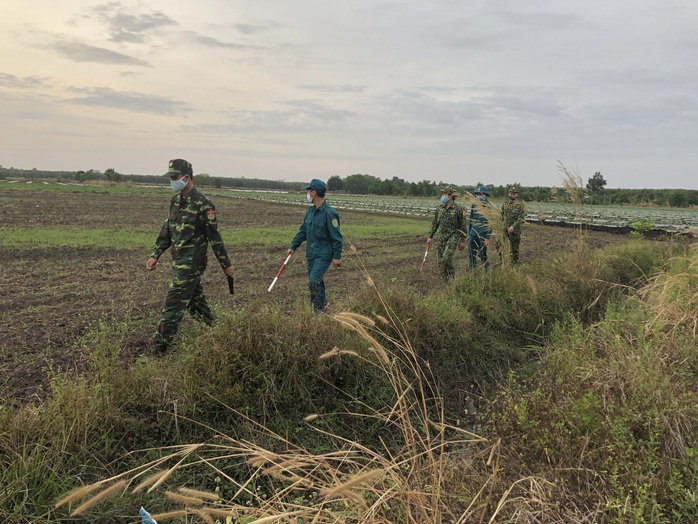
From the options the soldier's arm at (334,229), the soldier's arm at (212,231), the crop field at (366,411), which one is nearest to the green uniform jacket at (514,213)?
the crop field at (366,411)

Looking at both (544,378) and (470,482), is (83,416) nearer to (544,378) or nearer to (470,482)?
(470,482)

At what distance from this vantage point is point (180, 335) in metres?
5.75

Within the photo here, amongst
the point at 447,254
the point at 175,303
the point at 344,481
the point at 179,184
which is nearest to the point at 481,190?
the point at 447,254

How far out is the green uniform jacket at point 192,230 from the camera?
534 centimetres

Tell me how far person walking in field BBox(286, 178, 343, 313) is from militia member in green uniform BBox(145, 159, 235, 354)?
1.30 meters

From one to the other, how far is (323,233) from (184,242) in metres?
1.88

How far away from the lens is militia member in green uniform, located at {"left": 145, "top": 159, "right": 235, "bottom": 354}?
520cm

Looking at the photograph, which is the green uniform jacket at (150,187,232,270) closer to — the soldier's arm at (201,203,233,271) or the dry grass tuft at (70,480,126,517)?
the soldier's arm at (201,203,233,271)

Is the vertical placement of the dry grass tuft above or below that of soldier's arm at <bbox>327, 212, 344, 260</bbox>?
below

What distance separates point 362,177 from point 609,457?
11303 centimetres

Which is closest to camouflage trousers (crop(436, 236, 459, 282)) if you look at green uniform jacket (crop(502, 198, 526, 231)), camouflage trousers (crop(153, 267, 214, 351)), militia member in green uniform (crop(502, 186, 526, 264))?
militia member in green uniform (crop(502, 186, 526, 264))

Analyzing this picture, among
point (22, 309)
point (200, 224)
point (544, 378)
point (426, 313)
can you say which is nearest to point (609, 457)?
point (544, 378)

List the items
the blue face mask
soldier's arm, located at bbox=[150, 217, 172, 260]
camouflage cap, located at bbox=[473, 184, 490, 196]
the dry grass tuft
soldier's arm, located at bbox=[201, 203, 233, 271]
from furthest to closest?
camouflage cap, located at bbox=[473, 184, 490, 196] → soldier's arm, located at bbox=[150, 217, 172, 260] → soldier's arm, located at bbox=[201, 203, 233, 271] → the blue face mask → the dry grass tuft

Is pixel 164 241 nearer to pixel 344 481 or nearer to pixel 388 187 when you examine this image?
pixel 344 481
